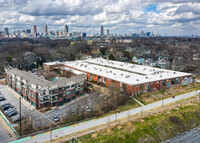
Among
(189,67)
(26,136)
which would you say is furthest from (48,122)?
(189,67)

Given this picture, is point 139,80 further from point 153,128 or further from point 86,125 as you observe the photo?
point 86,125

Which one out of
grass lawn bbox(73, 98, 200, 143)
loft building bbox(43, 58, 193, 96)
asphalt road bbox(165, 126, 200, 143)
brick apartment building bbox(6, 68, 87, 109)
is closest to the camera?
grass lawn bbox(73, 98, 200, 143)

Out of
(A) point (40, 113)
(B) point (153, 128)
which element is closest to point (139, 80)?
(B) point (153, 128)

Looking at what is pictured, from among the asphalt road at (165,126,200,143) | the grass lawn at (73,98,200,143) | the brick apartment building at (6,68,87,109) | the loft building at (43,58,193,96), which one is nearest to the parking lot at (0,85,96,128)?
the brick apartment building at (6,68,87,109)

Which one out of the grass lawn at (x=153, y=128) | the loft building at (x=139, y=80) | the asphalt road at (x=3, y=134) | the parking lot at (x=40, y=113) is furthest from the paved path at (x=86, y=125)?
the loft building at (x=139, y=80)

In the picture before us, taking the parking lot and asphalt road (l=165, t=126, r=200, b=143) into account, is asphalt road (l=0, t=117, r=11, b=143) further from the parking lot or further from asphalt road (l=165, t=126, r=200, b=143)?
asphalt road (l=165, t=126, r=200, b=143)

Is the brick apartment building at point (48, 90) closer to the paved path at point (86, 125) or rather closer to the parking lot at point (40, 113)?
the parking lot at point (40, 113)
